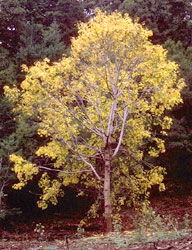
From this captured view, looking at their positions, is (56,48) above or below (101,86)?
above

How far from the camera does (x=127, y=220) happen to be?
18.2 meters

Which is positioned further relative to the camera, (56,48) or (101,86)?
(56,48)

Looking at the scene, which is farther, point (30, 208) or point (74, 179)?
point (30, 208)

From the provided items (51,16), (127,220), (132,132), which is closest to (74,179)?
(132,132)

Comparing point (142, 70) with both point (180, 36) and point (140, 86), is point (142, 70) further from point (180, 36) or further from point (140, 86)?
point (180, 36)

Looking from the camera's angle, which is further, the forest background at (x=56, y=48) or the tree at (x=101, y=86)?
the forest background at (x=56, y=48)

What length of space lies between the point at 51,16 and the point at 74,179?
26136 millimetres

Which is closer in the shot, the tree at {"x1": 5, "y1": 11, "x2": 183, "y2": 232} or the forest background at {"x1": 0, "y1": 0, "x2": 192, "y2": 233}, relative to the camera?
the tree at {"x1": 5, "y1": 11, "x2": 183, "y2": 232}

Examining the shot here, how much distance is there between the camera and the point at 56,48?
2564 centimetres

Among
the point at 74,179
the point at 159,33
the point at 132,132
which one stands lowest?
the point at 74,179

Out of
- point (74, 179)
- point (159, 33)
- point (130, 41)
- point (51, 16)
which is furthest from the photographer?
point (51, 16)

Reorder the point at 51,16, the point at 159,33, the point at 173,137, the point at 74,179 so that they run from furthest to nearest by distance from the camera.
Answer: the point at 51,16, the point at 159,33, the point at 173,137, the point at 74,179

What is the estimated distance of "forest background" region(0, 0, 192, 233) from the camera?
16531 mm

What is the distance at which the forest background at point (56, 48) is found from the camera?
16.5m
